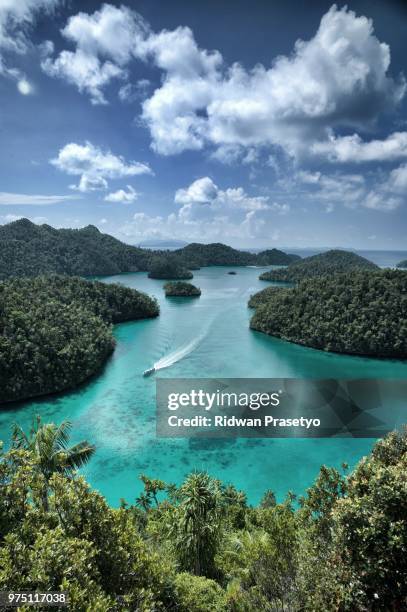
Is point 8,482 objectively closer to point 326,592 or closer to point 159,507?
point 326,592

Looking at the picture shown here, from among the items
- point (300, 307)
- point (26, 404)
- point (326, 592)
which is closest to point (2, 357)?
point (26, 404)

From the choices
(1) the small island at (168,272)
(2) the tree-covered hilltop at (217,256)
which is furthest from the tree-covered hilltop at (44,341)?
(2) the tree-covered hilltop at (217,256)

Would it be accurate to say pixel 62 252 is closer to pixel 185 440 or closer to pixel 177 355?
pixel 177 355

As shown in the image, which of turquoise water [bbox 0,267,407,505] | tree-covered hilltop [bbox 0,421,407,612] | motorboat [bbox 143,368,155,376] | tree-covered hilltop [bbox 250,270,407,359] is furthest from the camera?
tree-covered hilltop [bbox 250,270,407,359]

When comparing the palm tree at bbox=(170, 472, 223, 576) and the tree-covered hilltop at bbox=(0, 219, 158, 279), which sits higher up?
the tree-covered hilltop at bbox=(0, 219, 158, 279)

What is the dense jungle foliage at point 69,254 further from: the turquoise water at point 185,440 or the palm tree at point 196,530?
the palm tree at point 196,530

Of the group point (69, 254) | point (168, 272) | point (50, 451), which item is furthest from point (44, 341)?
point (69, 254)

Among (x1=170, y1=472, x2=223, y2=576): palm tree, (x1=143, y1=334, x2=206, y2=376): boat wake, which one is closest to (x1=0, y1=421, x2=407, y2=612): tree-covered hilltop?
(x1=170, y1=472, x2=223, y2=576): palm tree

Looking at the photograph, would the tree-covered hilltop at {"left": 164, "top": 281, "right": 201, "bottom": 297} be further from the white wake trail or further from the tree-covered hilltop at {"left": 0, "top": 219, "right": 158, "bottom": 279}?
the tree-covered hilltop at {"left": 0, "top": 219, "right": 158, "bottom": 279}
